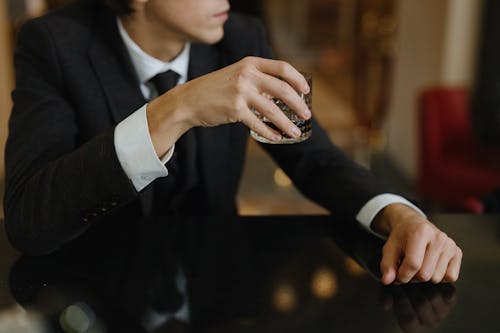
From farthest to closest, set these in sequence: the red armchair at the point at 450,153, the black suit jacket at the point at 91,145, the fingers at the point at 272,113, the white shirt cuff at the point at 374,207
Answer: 1. the red armchair at the point at 450,153
2. the white shirt cuff at the point at 374,207
3. the black suit jacket at the point at 91,145
4. the fingers at the point at 272,113

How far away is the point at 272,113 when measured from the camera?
3.07 feet

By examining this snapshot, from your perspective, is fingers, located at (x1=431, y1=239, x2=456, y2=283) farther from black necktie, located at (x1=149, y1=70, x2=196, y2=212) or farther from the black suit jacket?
black necktie, located at (x1=149, y1=70, x2=196, y2=212)

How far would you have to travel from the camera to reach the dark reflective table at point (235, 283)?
83 cm

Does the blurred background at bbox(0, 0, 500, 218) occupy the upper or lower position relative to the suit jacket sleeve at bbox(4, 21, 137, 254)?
lower

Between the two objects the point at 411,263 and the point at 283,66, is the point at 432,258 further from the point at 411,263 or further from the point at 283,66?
the point at 283,66

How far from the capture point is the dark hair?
4.60ft

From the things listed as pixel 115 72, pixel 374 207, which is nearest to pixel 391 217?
pixel 374 207

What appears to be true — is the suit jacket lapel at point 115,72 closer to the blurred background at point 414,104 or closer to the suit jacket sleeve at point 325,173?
the suit jacket sleeve at point 325,173

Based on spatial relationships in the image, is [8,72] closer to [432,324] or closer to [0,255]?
[0,255]

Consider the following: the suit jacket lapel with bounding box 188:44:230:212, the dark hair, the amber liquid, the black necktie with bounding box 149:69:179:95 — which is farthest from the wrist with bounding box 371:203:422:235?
the dark hair

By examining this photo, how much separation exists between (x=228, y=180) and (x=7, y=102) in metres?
2.89

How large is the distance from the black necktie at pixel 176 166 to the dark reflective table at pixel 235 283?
28 cm

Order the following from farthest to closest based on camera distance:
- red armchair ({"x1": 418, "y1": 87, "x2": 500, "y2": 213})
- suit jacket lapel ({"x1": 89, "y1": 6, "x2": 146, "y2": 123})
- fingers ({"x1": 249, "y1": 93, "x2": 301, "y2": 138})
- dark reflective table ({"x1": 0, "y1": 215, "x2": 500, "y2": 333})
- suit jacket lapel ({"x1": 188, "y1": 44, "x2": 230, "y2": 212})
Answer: red armchair ({"x1": 418, "y1": 87, "x2": 500, "y2": 213})
suit jacket lapel ({"x1": 188, "y1": 44, "x2": 230, "y2": 212})
suit jacket lapel ({"x1": 89, "y1": 6, "x2": 146, "y2": 123})
fingers ({"x1": 249, "y1": 93, "x2": 301, "y2": 138})
dark reflective table ({"x1": 0, "y1": 215, "x2": 500, "y2": 333})

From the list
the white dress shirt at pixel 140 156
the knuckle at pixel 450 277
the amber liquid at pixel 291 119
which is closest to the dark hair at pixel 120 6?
the white dress shirt at pixel 140 156
